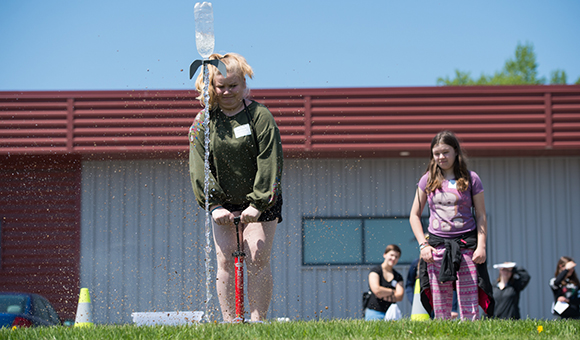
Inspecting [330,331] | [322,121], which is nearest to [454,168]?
[330,331]

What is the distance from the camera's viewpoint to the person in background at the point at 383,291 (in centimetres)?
861

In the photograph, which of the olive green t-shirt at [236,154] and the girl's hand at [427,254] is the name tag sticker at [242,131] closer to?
the olive green t-shirt at [236,154]

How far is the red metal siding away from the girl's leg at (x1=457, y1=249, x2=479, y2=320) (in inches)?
364

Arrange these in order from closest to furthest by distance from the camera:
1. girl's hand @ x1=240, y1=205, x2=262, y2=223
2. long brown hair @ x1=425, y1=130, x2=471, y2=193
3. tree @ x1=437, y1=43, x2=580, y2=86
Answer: girl's hand @ x1=240, y1=205, x2=262, y2=223, long brown hair @ x1=425, y1=130, x2=471, y2=193, tree @ x1=437, y1=43, x2=580, y2=86

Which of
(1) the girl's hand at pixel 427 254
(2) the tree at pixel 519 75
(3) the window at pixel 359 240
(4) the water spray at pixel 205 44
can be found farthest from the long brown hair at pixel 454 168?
(2) the tree at pixel 519 75

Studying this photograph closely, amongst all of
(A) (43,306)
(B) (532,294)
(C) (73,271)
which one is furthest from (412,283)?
(C) (73,271)

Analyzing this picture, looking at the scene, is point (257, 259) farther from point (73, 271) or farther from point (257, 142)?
point (73, 271)

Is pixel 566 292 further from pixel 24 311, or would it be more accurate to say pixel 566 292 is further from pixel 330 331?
pixel 24 311

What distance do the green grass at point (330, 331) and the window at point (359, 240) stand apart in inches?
328

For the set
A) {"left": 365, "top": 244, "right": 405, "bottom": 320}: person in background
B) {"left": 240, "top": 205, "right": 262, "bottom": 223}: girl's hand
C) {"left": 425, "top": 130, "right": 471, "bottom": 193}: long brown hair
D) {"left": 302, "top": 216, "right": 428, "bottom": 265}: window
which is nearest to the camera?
{"left": 240, "top": 205, "right": 262, "bottom": 223}: girl's hand

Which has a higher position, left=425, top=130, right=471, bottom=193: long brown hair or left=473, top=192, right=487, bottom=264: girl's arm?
left=425, top=130, right=471, bottom=193: long brown hair

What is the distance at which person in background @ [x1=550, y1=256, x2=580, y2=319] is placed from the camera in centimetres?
984

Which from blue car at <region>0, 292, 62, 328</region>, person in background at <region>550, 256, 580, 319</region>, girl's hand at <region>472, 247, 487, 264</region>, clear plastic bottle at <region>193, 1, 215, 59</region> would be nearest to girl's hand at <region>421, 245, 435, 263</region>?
girl's hand at <region>472, 247, 487, 264</region>

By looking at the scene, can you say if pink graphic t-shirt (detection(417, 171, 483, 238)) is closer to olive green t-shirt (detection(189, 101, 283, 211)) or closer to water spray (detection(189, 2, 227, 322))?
olive green t-shirt (detection(189, 101, 283, 211))
